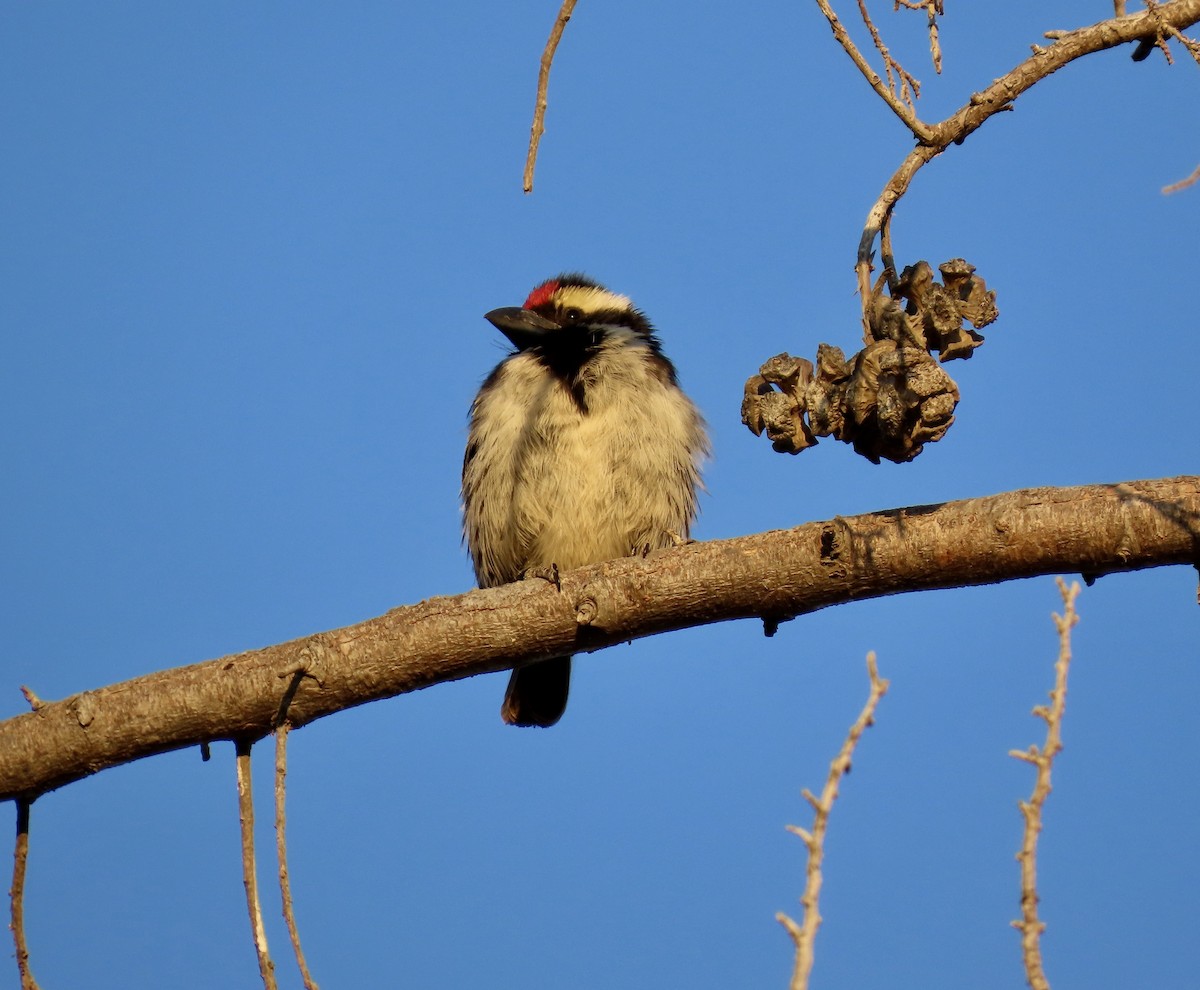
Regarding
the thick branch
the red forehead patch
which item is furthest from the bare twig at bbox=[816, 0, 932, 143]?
the red forehead patch

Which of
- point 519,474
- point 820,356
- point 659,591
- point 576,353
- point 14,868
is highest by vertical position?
point 576,353

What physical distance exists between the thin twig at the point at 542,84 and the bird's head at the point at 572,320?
308cm

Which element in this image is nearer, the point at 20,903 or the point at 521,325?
the point at 20,903

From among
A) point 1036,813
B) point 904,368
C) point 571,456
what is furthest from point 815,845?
point 571,456

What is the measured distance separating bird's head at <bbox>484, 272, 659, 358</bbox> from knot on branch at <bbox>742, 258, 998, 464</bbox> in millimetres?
2802

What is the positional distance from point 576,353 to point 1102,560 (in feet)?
9.42

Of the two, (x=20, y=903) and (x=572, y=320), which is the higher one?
(x=572, y=320)

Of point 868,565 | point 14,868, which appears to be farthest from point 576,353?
point 14,868

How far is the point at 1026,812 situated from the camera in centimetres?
217

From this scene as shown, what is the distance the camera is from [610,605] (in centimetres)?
422

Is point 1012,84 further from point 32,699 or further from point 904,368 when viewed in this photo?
point 32,699

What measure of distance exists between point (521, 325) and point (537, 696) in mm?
1690

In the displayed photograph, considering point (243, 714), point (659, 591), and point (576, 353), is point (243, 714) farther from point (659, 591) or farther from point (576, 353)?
point (576, 353)

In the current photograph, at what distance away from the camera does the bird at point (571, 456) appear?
5.84 metres
